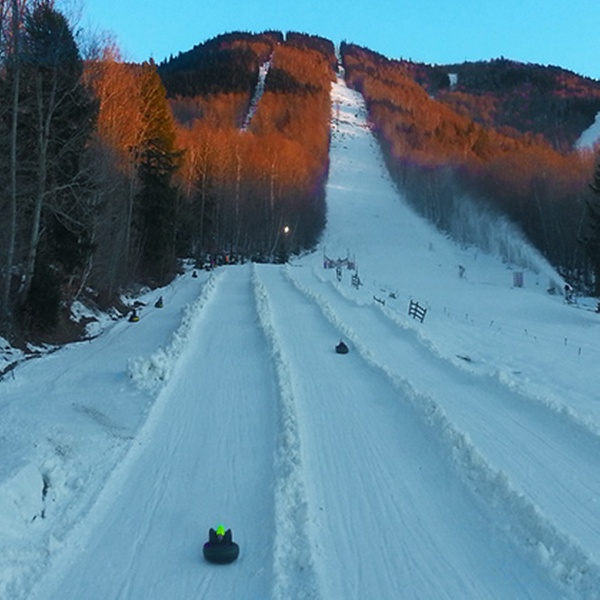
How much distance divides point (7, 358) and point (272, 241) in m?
50.9

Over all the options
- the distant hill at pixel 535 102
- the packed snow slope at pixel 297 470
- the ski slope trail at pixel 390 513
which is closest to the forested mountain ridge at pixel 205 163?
the distant hill at pixel 535 102

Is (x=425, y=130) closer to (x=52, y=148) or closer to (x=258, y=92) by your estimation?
(x=258, y=92)

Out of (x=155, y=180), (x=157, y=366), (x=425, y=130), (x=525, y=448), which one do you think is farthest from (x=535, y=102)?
(x=525, y=448)

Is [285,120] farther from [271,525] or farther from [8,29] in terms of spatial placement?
[271,525]

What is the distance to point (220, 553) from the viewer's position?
5.32 m

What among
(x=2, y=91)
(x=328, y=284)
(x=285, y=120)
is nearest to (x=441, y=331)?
(x=328, y=284)

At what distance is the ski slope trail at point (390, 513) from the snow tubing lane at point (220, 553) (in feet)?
2.58

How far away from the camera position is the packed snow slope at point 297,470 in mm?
5234

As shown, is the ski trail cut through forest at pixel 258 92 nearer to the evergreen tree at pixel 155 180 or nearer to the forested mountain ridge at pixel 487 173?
the forested mountain ridge at pixel 487 173

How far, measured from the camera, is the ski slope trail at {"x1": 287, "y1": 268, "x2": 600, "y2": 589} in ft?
19.4

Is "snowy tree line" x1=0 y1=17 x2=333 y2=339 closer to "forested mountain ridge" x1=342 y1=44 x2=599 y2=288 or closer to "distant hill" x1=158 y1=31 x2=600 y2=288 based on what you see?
"distant hill" x1=158 y1=31 x2=600 y2=288

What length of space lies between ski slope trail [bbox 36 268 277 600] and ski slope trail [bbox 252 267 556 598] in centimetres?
63

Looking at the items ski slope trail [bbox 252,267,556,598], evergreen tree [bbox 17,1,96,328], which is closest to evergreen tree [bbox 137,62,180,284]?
evergreen tree [bbox 17,1,96,328]

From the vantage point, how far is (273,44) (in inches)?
7377
